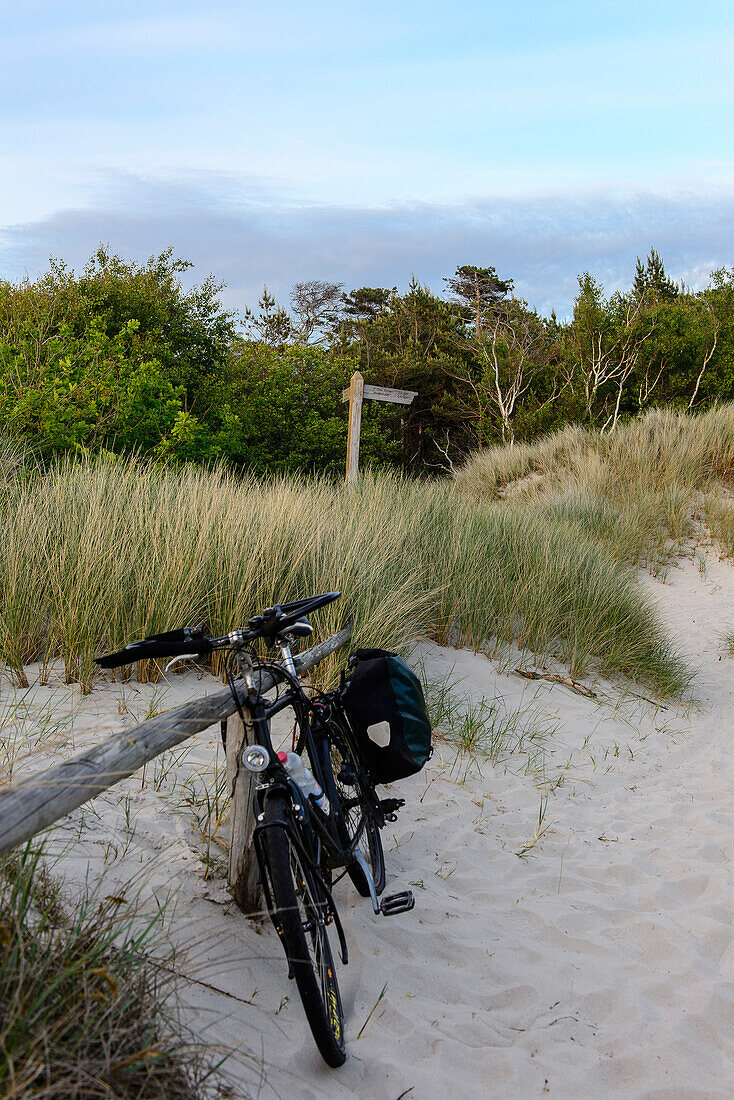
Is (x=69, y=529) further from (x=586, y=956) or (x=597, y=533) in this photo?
(x=597, y=533)

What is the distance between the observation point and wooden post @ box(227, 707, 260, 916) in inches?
106

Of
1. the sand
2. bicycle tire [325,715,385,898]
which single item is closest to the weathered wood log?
the sand

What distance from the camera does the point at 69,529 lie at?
4.86 m

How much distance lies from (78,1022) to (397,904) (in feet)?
4.93

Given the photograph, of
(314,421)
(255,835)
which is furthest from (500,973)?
(314,421)

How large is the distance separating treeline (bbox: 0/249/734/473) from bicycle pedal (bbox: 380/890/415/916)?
649 centimetres

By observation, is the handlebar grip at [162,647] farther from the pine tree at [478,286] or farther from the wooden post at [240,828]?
the pine tree at [478,286]

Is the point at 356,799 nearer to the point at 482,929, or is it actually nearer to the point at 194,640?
the point at 482,929

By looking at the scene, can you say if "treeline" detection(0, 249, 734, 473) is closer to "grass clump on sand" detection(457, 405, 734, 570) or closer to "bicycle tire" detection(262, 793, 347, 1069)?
"grass clump on sand" detection(457, 405, 734, 570)

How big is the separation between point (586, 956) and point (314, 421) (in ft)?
51.5

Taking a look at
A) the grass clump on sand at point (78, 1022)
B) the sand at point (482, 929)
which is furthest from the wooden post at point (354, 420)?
the grass clump on sand at point (78, 1022)

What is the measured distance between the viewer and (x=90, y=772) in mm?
1910

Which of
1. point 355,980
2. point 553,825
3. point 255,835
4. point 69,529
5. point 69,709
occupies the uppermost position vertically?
point 69,529

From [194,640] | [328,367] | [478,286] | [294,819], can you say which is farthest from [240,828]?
[478,286]
